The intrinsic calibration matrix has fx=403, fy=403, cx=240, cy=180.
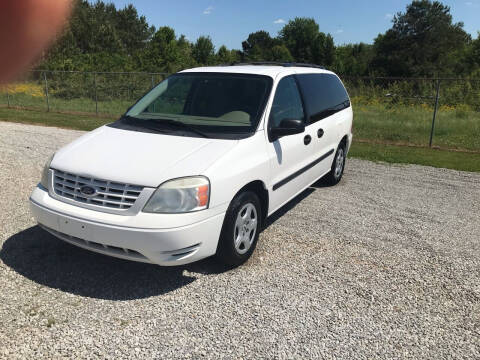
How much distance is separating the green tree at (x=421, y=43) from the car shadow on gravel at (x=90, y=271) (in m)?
57.4

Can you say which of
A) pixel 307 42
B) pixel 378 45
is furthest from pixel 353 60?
pixel 307 42

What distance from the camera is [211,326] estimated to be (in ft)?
9.89

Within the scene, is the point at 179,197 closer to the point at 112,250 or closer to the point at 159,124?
the point at 112,250

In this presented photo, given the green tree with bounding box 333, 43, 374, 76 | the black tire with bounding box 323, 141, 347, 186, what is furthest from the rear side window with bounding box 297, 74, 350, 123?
the green tree with bounding box 333, 43, 374, 76

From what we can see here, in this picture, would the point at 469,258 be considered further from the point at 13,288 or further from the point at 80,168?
the point at 13,288

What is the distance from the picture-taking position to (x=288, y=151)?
14.7 feet

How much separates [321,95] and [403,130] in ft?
29.7

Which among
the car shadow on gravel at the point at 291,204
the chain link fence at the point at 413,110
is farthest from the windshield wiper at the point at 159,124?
the chain link fence at the point at 413,110

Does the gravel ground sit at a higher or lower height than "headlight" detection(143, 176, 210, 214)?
lower

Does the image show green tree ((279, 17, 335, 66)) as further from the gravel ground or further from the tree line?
the gravel ground

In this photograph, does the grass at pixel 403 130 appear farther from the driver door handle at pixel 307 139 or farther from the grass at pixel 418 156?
the driver door handle at pixel 307 139

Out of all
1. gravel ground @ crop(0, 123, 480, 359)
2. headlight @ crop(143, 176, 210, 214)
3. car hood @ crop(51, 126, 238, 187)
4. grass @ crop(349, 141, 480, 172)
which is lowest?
gravel ground @ crop(0, 123, 480, 359)

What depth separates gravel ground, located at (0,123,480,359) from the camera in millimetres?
2814

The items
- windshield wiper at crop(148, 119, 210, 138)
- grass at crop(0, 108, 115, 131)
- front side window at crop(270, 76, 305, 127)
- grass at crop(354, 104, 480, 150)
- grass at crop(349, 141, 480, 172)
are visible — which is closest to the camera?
windshield wiper at crop(148, 119, 210, 138)
